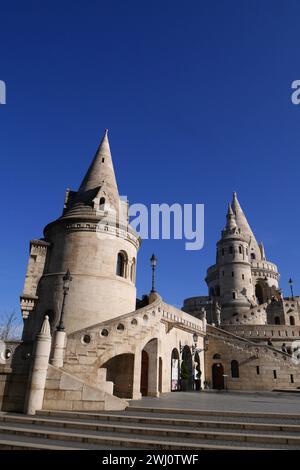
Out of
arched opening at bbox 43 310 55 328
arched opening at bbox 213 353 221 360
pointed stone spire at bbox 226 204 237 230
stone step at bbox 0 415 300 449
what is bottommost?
stone step at bbox 0 415 300 449

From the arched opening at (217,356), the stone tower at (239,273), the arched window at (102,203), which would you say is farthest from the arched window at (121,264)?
the stone tower at (239,273)

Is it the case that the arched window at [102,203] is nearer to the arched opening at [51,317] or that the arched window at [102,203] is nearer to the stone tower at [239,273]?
the arched opening at [51,317]

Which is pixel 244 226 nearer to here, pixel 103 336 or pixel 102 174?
pixel 102 174

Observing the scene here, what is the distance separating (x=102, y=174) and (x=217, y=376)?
73.3 feet

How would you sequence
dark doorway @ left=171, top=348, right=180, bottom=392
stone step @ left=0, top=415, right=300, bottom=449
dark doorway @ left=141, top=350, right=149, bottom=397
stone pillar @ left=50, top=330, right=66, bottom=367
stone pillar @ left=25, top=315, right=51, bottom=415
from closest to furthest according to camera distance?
stone step @ left=0, top=415, right=300, bottom=449 → stone pillar @ left=25, top=315, right=51, bottom=415 → stone pillar @ left=50, top=330, right=66, bottom=367 → dark doorway @ left=141, top=350, right=149, bottom=397 → dark doorway @ left=171, top=348, right=180, bottom=392

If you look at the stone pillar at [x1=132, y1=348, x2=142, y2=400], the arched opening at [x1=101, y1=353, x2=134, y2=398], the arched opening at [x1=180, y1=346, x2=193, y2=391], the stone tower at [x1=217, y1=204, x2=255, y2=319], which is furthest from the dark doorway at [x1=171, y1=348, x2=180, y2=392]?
the stone tower at [x1=217, y1=204, x2=255, y2=319]

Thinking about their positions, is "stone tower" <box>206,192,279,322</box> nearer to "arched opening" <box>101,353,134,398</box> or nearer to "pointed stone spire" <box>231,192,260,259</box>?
"pointed stone spire" <box>231,192,260,259</box>

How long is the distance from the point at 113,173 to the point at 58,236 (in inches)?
274

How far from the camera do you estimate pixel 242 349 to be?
30.4 m

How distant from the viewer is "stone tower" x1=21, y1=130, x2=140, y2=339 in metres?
18.6

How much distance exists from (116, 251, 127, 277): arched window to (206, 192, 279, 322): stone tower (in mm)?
29790

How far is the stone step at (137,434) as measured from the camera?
687 centimetres
